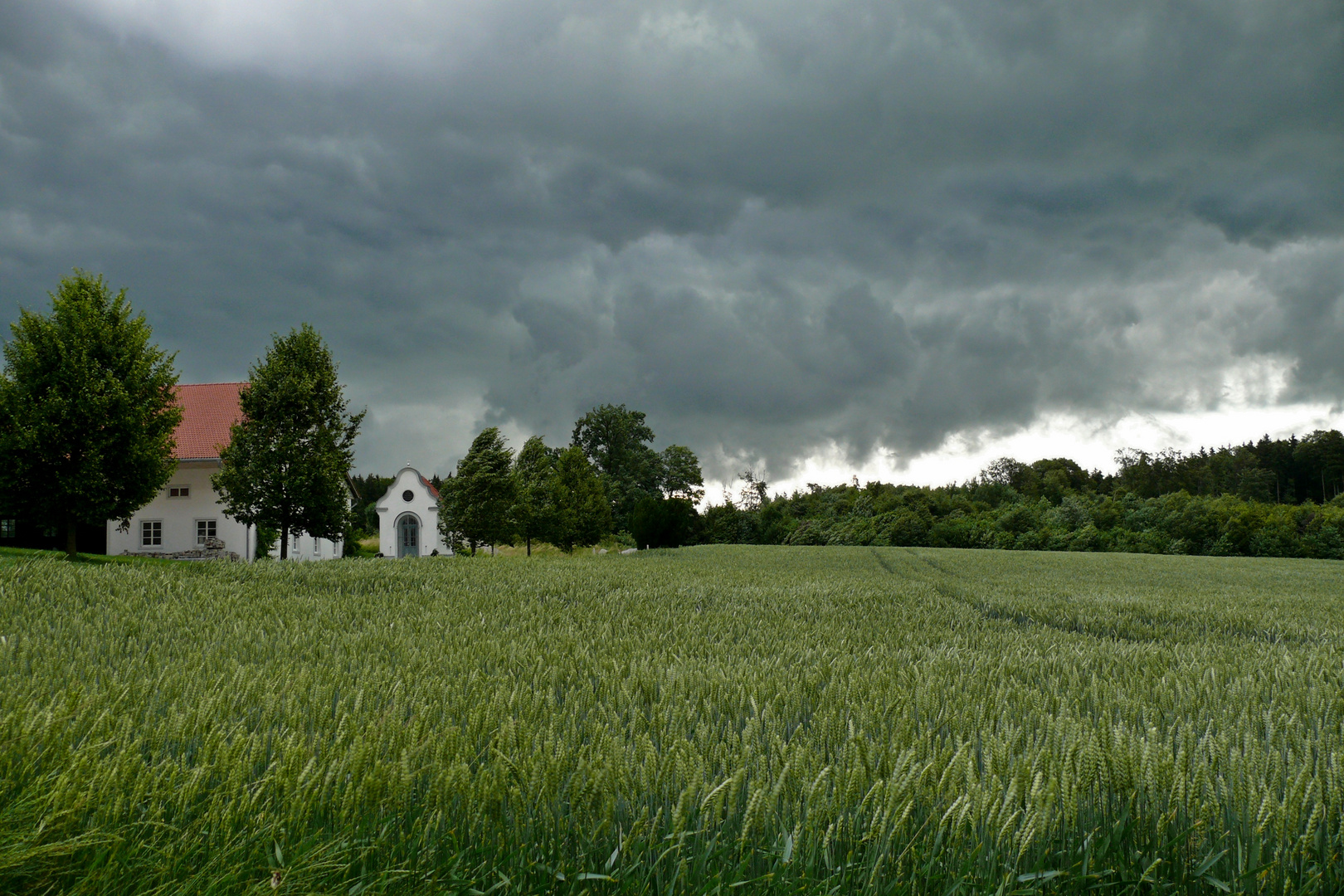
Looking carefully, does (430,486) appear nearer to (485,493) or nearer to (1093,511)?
(485,493)

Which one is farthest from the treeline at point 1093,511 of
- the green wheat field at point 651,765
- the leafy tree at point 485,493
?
the green wheat field at point 651,765

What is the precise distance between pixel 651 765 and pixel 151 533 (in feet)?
115

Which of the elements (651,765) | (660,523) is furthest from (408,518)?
(651,765)

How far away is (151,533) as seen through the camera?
96.2 feet

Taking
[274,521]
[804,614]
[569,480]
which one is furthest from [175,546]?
[804,614]

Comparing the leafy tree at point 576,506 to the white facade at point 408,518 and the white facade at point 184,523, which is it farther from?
the white facade at point 408,518

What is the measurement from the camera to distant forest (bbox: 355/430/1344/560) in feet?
142

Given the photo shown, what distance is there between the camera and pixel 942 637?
17.3 feet

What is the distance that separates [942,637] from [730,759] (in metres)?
3.72

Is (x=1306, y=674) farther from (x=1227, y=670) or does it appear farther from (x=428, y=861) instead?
(x=428, y=861)

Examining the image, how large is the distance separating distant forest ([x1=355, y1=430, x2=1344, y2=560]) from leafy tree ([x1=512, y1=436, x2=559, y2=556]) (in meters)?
6.40

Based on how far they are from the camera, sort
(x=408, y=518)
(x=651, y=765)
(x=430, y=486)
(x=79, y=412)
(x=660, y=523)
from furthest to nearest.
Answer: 1. (x=430, y=486)
2. (x=408, y=518)
3. (x=660, y=523)
4. (x=79, y=412)
5. (x=651, y=765)

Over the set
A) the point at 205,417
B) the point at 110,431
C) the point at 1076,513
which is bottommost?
the point at 1076,513

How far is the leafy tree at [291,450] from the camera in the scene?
68.6ft
